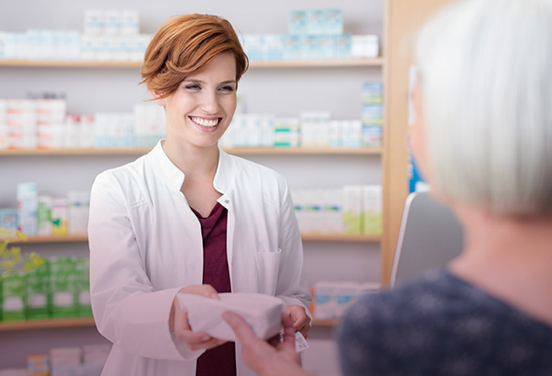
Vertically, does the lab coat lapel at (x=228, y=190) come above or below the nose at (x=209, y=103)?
below

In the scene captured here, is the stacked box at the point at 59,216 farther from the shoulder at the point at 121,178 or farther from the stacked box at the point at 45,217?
the shoulder at the point at 121,178

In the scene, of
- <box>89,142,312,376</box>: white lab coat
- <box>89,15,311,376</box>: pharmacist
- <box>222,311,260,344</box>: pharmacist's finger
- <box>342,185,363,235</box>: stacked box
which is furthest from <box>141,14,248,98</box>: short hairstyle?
<box>342,185,363,235</box>: stacked box

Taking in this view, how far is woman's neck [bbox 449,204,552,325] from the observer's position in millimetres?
617

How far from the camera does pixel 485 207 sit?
26.0 inches

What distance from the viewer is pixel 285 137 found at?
3.46 metres

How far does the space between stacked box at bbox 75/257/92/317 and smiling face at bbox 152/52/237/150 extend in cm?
202

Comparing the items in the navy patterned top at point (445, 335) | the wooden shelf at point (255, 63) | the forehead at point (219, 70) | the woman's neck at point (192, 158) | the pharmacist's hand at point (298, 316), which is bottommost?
the pharmacist's hand at point (298, 316)

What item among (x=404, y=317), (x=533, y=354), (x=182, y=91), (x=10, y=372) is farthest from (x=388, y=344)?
(x=10, y=372)

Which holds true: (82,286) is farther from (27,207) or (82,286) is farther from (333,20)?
→ (333,20)

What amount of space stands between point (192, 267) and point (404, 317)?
1.06 metres

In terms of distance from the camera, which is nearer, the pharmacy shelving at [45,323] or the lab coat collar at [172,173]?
the lab coat collar at [172,173]

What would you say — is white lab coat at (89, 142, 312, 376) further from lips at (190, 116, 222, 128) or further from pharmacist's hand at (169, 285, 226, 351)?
lips at (190, 116, 222, 128)

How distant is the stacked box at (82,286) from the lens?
339 centimetres

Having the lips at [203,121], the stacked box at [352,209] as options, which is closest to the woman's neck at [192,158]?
the lips at [203,121]
